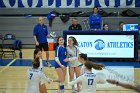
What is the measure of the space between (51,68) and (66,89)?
13.4ft

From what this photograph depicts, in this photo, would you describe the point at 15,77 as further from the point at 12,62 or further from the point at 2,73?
the point at 12,62

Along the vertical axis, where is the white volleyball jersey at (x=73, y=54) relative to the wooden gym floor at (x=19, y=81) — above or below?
above

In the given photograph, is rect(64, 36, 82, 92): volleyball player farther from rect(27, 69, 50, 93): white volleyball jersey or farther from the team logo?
the team logo

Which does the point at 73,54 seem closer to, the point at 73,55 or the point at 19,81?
the point at 73,55

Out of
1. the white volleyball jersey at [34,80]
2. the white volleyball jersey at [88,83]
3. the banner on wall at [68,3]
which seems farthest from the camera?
the banner on wall at [68,3]

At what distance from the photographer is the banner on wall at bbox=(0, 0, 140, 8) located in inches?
862

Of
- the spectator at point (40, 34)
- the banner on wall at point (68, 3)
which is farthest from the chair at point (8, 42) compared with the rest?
the spectator at point (40, 34)

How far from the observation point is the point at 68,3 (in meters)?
22.2

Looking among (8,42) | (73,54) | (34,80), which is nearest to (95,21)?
(8,42)

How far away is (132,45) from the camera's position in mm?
16562

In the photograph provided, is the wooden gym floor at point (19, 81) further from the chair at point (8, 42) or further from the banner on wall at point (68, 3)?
the banner on wall at point (68, 3)

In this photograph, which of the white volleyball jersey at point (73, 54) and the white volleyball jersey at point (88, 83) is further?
the white volleyball jersey at point (73, 54)

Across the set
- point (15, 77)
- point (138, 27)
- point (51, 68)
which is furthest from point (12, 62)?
point (138, 27)

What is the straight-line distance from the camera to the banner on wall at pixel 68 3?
21.9 metres
